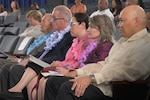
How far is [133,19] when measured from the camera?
8.43 feet

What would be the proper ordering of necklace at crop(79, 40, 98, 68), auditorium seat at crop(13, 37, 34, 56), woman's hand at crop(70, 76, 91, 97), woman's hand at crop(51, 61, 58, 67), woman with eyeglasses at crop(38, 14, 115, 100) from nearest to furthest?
woman's hand at crop(70, 76, 91, 97)
woman with eyeglasses at crop(38, 14, 115, 100)
necklace at crop(79, 40, 98, 68)
woman's hand at crop(51, 61, 58, 67)
auditorium seat at crop(13, 37, 34, 56)

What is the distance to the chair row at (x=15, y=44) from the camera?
463 cm

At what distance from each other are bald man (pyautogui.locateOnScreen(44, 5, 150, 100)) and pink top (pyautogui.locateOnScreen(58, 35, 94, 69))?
0.55 meters

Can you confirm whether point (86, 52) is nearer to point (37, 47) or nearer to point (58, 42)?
point (58, 42)

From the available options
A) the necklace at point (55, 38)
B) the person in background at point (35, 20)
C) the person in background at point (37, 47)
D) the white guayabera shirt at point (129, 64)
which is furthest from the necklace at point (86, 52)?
the person in background at point (35, 20)

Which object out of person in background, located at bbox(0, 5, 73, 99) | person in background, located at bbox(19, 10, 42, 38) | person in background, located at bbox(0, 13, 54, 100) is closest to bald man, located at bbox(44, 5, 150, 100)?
person in background, located at bbox(0, 5, 73, 99)

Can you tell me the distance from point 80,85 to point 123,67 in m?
0.31

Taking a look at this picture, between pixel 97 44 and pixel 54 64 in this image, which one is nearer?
pixel 97 44

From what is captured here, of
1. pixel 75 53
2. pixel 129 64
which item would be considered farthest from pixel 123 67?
pixel 75 53

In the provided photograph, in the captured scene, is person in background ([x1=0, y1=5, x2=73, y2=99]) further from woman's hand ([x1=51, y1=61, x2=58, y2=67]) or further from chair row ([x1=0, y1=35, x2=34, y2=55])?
chair row ([x1=0, y1=35, x2=34, y2=55])

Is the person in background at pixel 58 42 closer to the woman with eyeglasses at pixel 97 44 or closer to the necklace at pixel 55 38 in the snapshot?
the necklace at pixel 55 38

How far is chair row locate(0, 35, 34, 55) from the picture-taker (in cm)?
463

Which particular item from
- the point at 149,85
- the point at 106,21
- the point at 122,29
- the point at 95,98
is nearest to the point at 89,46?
the point at 106,21

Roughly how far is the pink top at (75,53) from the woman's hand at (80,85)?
0.69 metres
